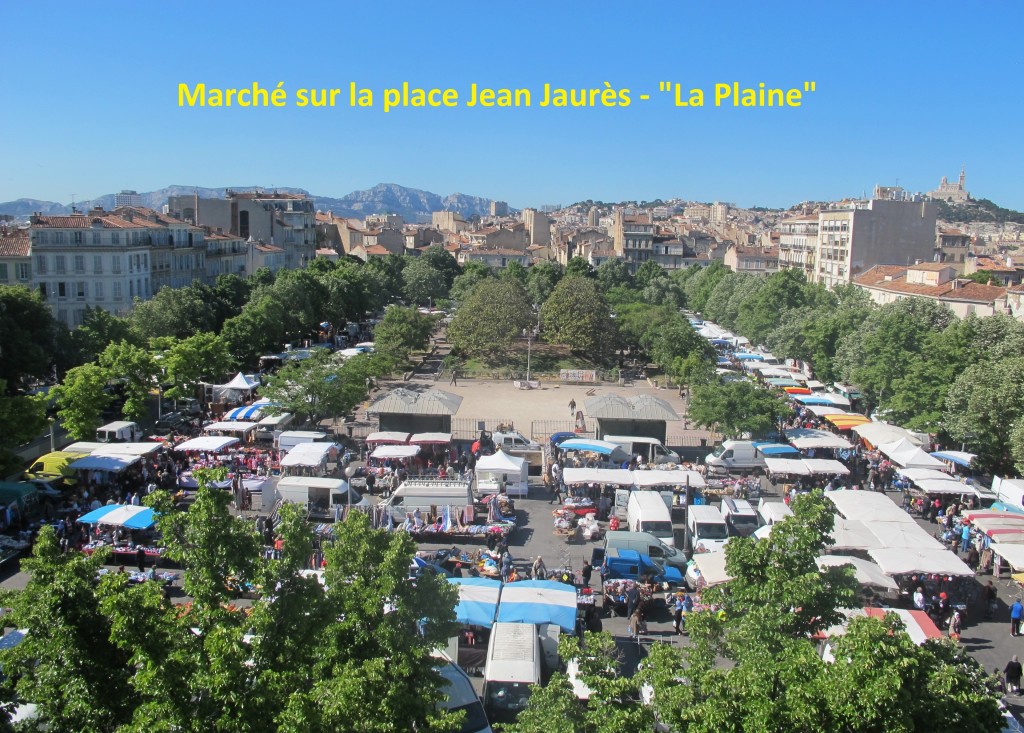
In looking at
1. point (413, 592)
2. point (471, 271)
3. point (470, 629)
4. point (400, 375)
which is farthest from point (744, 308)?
point (413, 592)

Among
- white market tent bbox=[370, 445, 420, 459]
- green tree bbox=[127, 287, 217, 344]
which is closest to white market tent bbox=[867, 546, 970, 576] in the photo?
white market tent bbox=[370, 445, 420, 459]

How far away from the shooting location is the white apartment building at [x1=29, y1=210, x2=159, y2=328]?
141ft

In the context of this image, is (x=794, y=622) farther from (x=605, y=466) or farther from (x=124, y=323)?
(x=124, y=323)

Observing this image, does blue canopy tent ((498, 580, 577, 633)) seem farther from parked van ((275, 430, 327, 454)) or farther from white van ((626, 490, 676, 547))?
parked van ((275, 430, 327, 454))

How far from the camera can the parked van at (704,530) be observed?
59.2 ft

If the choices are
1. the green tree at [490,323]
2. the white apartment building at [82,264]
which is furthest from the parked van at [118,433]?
the green tree at [490,323]

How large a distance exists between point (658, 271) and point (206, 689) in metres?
82.6

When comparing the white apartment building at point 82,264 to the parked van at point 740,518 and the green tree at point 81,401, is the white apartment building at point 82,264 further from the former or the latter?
the parked van at point 740,518

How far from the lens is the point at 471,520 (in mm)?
19875

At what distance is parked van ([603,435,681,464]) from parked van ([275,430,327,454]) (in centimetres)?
880

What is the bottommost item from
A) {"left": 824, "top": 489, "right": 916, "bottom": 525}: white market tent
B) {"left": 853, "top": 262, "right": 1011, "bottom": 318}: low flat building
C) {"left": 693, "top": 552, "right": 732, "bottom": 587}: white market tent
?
{"left": 693, "top": 552, "right": 732, "bottom": 587}: white market tent

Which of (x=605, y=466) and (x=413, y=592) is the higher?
(x=413, y=592)

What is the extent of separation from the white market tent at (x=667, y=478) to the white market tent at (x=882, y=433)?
7.33 meters

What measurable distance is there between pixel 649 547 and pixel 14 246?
38654mm
